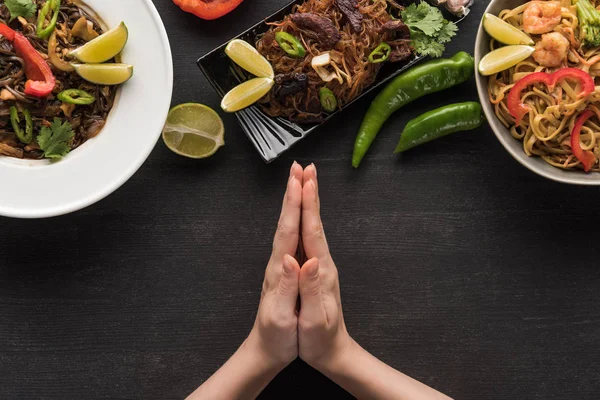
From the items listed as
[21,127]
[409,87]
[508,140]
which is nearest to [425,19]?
[409,87]

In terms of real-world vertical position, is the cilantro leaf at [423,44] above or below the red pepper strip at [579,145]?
above

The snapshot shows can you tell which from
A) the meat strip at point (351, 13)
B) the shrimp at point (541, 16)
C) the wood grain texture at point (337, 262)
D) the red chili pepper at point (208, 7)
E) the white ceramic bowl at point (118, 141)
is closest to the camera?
the white ceramic bowl at point (118, 141)

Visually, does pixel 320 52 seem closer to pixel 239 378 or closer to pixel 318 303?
pixel 318 303

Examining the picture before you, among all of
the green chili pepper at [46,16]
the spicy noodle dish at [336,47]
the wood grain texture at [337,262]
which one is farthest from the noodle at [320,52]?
the green chili pepper at [46,16]

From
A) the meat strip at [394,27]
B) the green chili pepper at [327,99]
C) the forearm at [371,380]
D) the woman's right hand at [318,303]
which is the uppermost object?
the meat strip at [394,27]

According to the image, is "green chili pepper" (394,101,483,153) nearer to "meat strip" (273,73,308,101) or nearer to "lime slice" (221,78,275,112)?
"meat strip" (273,73,308,101)

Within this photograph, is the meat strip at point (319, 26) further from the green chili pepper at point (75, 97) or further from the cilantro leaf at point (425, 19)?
the green chili pepper at point (75, 97)

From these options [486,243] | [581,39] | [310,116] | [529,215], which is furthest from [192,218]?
[581,39]
